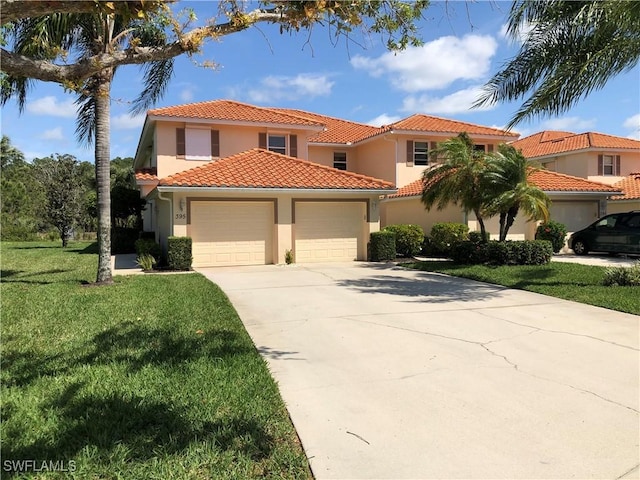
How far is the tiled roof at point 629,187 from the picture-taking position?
927 inches

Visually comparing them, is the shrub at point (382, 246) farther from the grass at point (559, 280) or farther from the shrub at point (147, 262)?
the shrub at point (147, 262)

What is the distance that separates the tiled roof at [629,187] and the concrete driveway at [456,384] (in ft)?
58.3

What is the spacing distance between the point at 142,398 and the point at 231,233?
12753mm

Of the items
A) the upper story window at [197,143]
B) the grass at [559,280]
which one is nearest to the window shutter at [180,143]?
the upper story window at [197,143]

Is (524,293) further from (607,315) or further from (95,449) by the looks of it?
(95,449)

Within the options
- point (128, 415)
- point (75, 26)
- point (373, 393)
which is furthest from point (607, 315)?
point (75, 26)

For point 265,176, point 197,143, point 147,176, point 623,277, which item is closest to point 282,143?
point 197,143

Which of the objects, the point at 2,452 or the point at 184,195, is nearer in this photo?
the point at 2,452

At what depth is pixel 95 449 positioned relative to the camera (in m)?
3.40

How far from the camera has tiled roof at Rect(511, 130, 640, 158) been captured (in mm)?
27969

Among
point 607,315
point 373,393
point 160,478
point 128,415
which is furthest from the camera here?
point 607,315

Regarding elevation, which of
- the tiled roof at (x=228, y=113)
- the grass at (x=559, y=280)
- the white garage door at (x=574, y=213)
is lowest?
the grass at (x=559, y=280)

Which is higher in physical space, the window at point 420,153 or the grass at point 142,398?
the window at point 420,153

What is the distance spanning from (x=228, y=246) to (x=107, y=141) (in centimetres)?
590
